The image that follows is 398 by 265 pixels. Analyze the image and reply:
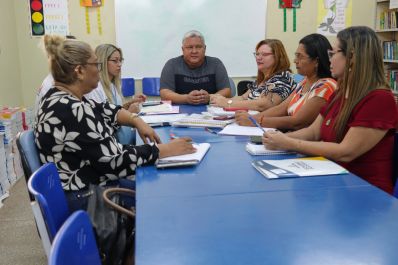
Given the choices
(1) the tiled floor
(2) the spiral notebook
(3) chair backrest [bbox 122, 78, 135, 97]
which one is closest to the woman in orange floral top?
(2) the spiral notebook

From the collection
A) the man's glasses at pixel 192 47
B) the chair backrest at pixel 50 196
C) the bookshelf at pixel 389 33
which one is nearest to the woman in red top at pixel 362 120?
the chair backrest at pixel 50 196

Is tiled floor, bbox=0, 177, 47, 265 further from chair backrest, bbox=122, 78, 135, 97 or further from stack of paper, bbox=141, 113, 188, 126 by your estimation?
chair backrest, bbox=122, 78, 135, 97

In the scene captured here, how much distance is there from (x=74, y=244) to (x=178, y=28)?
13.9 feet

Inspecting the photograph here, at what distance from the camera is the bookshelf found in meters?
4.88

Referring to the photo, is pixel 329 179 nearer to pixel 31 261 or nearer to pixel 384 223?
pixel 384 223

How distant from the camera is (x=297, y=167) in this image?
157 cm

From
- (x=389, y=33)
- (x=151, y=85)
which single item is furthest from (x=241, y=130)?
(x=389, y=33)

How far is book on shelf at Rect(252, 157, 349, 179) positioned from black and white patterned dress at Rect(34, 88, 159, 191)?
1.47 feet

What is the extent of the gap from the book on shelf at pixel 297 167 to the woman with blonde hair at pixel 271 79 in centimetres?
126

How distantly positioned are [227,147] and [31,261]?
4.54 feet

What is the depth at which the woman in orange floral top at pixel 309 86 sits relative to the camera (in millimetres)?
2287

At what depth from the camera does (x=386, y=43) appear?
16.5ft

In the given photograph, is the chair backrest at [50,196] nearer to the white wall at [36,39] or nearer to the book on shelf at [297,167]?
the book on shelf at [297,167]

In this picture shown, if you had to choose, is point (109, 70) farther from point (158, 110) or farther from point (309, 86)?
point (309, 86)
